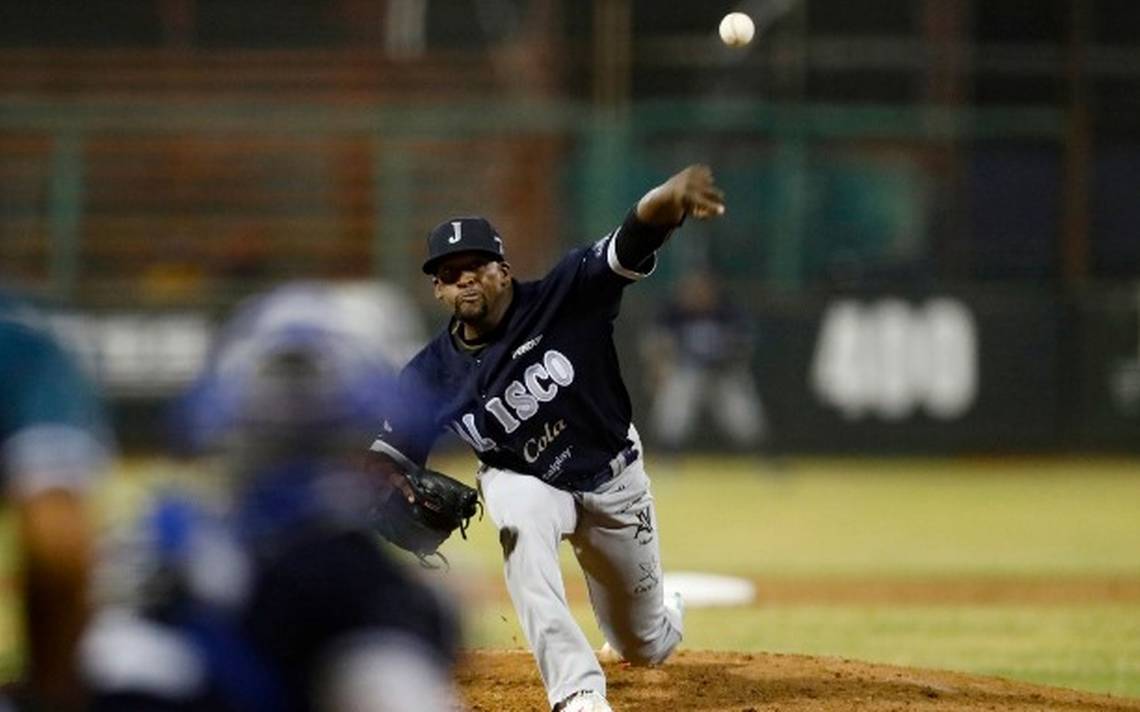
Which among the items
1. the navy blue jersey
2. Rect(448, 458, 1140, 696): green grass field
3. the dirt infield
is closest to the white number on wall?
Rect(448, 458, 1140, 696): green grass field

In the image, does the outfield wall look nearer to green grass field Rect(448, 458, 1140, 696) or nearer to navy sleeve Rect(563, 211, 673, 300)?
green grass field Rect(448, 458, 1140, 696)

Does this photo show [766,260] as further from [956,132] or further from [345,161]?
[345,161]

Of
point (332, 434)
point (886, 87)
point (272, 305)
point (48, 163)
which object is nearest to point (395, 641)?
point (332, 434)

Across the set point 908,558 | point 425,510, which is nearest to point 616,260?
point 425,510

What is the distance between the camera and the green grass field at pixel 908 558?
8797 mm

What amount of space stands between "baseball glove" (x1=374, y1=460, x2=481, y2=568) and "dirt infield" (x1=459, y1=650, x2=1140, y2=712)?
43 cm

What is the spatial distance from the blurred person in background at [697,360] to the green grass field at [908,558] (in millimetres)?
441

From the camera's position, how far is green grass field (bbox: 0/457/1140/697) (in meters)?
8.80

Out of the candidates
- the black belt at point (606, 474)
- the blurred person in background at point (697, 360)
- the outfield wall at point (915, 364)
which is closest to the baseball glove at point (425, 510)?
the black belt at point (606, 474)

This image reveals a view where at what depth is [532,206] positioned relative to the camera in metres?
19.5

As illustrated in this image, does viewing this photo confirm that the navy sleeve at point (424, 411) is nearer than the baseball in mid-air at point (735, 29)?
Yes

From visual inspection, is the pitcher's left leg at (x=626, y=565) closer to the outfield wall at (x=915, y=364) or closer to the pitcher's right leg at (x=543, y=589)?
the pitcher's right leg at (x=543, y=589)

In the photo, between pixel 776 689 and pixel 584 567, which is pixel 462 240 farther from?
pixel 776 689

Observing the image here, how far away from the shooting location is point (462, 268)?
614 cm
